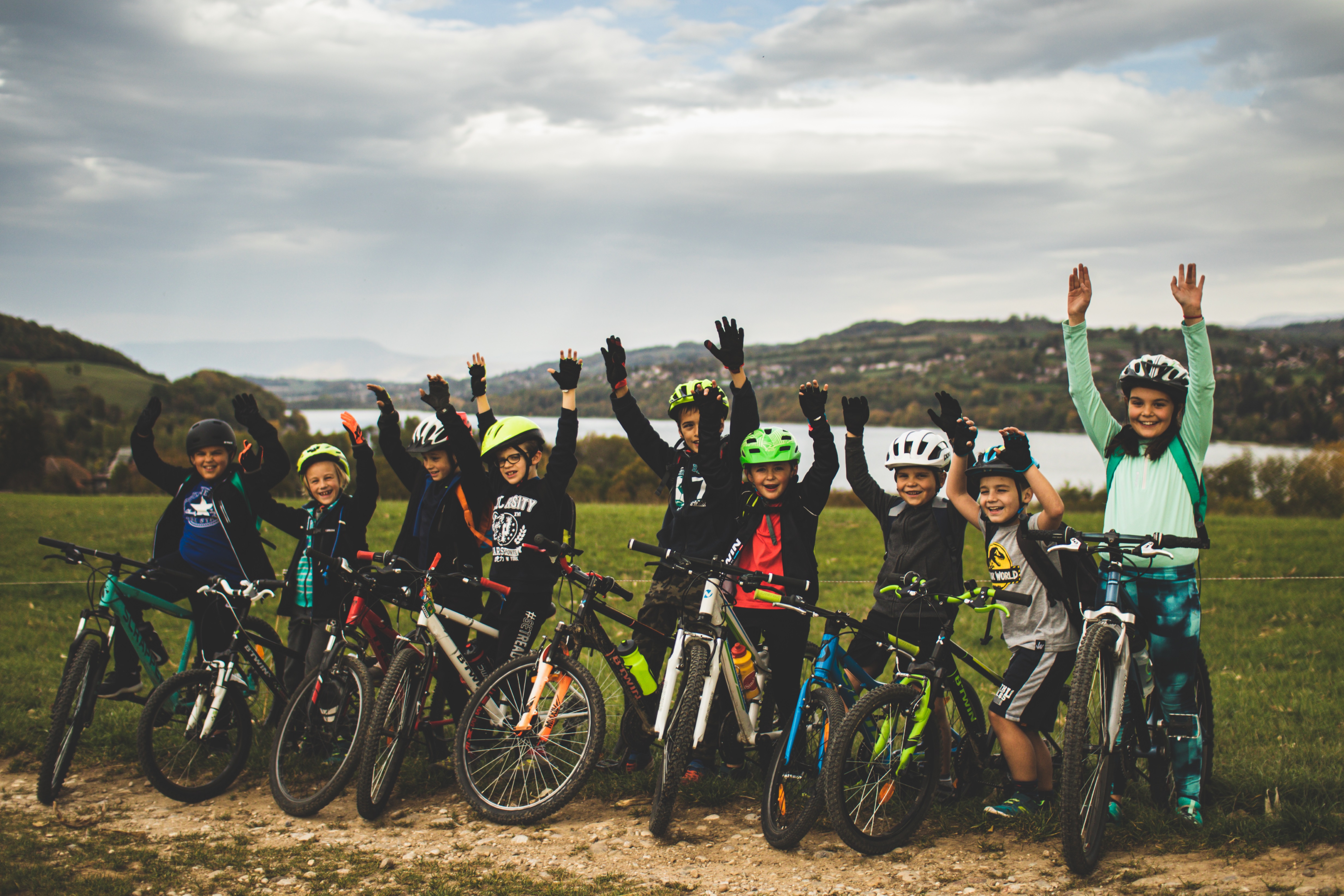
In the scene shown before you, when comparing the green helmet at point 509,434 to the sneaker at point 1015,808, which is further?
the green helmet at point 509,434

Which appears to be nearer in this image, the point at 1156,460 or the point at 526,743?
the point at 1156,460

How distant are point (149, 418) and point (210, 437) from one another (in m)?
0.64

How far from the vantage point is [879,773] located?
454 centimetres

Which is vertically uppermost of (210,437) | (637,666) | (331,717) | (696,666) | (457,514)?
(210,437)

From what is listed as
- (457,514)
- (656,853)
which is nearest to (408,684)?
(457,514)

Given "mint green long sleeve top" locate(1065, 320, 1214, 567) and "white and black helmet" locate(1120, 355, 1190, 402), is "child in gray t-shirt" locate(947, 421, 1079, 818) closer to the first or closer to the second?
"mint green long sleeve top" locate(1065, 320, 1214, 567)

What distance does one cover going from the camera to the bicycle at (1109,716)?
4043 mm

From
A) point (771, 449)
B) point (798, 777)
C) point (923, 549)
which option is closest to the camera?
point (798, 777)

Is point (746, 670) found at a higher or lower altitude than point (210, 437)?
lower

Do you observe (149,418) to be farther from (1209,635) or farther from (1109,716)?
(1209,635)

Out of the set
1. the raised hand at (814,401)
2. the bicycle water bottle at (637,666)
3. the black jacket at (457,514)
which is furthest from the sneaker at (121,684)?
the raised hand at (814,401)

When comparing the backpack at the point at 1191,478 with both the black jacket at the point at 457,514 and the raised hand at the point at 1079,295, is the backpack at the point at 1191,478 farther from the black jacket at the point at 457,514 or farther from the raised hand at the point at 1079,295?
the black jacket at the point at 457,514

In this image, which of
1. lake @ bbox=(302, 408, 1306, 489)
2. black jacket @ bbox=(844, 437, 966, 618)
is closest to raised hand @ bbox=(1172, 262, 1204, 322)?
black jacket @ bbox=(844, 437, 966, 618)

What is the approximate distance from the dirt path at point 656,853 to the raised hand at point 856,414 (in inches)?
93.4
